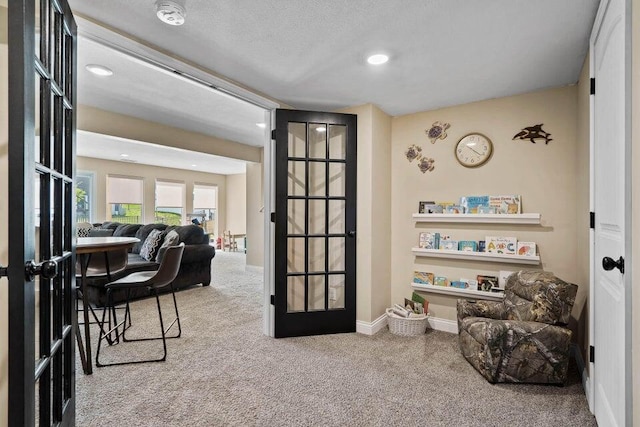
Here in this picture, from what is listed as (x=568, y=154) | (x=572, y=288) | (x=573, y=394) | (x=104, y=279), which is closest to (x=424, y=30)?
(x=568, y=154)

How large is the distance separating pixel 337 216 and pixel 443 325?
1.50m

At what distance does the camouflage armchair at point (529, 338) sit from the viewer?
7.01 ft

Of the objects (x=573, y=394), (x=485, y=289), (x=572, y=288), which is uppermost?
(x=572, y=288)

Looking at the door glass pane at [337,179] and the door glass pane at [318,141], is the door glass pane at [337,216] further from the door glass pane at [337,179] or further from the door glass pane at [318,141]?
the door glass pane at [318,141]

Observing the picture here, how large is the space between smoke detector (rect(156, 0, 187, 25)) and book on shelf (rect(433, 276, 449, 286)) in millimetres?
2971

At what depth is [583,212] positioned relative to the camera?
2355 mm

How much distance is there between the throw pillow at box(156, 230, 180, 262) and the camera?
15.3 feet

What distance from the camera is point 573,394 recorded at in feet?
6.82

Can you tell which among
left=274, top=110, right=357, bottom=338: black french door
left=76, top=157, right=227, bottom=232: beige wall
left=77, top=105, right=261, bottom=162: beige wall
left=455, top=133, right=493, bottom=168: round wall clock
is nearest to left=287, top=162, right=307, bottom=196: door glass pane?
left=274, top=110, right=357, bottom=338: black french door

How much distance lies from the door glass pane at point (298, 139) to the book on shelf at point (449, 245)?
5.27 ft

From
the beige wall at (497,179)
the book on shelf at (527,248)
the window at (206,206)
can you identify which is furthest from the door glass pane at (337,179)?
the window at (206,206)

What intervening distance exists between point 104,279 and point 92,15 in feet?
10.5

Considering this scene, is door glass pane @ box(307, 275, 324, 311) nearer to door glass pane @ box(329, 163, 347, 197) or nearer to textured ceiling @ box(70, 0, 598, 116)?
door glass pane @ box(329, 163, 347, 197)

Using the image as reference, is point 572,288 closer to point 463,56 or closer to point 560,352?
point 560,352
